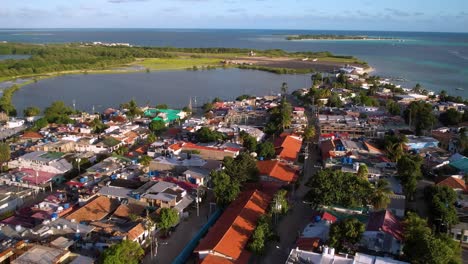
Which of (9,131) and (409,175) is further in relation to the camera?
(9,131)

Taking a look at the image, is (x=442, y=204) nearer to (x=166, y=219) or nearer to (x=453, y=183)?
(x=453, y=183)

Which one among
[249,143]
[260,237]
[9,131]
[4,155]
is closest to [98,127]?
[9,131]

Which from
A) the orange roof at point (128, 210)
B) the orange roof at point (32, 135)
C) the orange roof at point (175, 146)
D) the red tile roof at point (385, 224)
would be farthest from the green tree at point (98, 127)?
the red tile roof at point (385, 224)

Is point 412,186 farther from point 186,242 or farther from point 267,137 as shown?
point 267,137

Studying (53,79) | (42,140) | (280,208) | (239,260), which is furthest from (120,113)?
(53,79)

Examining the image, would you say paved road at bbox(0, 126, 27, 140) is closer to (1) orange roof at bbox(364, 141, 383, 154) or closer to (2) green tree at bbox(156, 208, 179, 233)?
(2) green tree at bbox(156, 208, 179, 233)

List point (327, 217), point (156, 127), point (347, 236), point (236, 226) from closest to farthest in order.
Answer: point (347, 236)
point (236, 226)
point (327, 217)
point (156, 127)
